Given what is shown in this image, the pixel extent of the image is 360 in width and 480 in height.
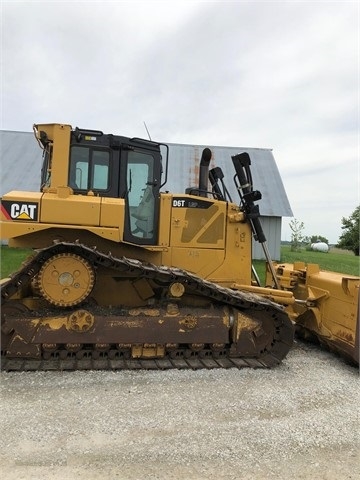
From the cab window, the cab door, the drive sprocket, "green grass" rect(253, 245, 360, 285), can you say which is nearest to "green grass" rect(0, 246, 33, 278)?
the cab window

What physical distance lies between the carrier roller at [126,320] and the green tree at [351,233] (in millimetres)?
62807

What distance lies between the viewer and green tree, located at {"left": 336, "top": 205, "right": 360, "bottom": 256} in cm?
6650

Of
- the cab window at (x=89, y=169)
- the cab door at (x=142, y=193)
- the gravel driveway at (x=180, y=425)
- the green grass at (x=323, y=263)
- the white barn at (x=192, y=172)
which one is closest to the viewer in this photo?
the gravel driveway at (x=180, y=425)

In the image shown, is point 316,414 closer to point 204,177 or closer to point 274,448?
point 274,448

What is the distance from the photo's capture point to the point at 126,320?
5793 mm

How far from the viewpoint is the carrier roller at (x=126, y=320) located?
219 inches

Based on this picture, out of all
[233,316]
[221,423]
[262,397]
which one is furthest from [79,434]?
[233,316]

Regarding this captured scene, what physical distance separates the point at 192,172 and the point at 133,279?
19.2 m

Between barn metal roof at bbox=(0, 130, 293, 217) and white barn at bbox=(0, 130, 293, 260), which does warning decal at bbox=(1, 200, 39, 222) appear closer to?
white barn at bbox=(0, 130, 293, 260)

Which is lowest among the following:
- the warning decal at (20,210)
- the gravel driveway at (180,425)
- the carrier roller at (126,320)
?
the gravel driveway at (180,425)

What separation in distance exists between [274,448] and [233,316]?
245cm

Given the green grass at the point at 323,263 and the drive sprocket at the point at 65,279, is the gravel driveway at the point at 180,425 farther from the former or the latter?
the green grass at the point at 323,263

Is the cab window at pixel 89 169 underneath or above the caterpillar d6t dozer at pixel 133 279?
above

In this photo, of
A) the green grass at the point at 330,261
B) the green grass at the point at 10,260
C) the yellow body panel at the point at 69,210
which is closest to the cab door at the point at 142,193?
the yellow body panel at the point at 69,210
